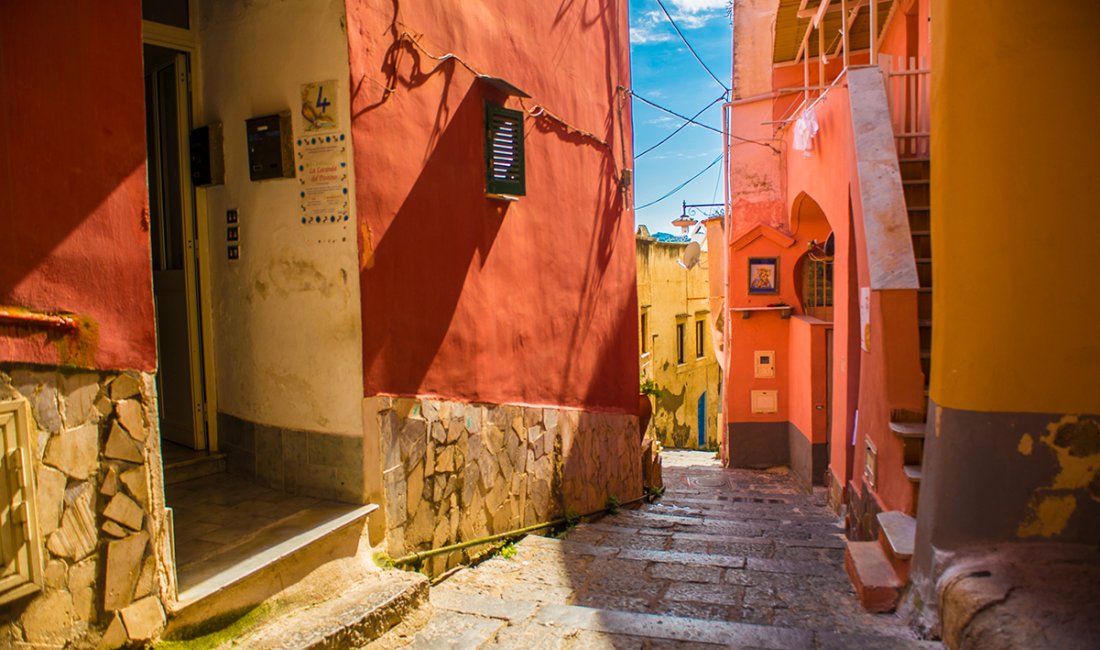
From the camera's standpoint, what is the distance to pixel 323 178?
4.55m

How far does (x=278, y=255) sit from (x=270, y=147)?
655 millimetres

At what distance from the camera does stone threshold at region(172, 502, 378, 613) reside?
3.42 metres

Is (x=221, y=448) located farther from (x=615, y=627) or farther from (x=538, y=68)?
(x=538, y=68)

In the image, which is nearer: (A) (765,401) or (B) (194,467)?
(B) (194,467)

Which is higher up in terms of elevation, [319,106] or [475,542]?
[319,106]

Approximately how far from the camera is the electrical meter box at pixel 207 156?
496 cm

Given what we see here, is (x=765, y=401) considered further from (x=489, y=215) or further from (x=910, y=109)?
(x=489, y=215)

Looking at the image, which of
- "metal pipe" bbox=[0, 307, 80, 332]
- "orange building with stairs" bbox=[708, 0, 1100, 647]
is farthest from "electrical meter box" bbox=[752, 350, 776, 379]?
"metal pipe" bbox=[0, 307, 80, 332]

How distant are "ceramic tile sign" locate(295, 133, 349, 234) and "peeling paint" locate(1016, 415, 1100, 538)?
380 centimetres

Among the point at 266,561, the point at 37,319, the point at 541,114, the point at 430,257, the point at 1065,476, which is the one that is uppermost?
the point at 541,114

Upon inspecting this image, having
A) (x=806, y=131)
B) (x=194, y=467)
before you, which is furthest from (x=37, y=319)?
(x=806, y=131)

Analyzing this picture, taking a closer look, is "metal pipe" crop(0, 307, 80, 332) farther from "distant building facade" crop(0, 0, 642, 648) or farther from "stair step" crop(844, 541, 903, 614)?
"stair step" crop(844, 541, 903, 614)

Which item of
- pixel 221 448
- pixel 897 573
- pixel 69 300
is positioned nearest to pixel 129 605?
pixel 69 300

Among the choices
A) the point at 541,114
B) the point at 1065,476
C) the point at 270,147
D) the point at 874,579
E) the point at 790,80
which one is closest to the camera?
the point at 1065,476
